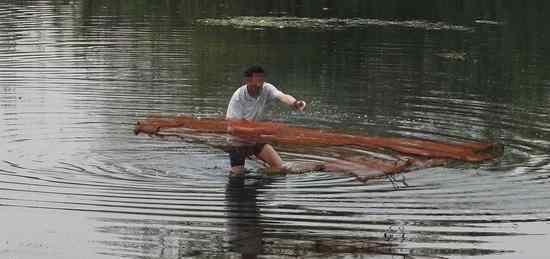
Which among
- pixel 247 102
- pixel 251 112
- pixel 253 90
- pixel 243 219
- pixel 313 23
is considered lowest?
pixel 243 219

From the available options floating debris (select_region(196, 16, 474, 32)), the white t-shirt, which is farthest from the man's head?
floating debris (select_region(196, 16, 474, 32))

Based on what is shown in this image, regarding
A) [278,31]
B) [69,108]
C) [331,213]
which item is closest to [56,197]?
[331,213]

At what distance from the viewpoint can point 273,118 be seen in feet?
63.1

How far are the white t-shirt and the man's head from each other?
25 cm

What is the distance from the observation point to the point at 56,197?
504 inches

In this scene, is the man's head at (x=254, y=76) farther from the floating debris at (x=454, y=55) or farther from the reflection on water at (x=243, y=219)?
the floating debris at (x=454, y=55)

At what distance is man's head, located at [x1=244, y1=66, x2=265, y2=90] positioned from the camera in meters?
13.8

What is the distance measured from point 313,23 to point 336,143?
1017 inches

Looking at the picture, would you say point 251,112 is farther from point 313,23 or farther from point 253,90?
point 313,23

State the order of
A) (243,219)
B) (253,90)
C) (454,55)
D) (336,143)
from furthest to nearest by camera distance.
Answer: (454,55)
(253,90)
(336,143)
(243,219)

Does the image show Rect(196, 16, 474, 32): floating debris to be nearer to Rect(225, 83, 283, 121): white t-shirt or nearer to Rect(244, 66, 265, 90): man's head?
Rect(225, 83, 283, 121): white t-shirt

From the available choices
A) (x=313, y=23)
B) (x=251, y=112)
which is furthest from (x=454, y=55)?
(x=251, y=112)

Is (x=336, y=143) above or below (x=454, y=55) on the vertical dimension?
above

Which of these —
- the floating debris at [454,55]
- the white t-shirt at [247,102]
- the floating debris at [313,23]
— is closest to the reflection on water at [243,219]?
the white t-shirt at [247,102]
